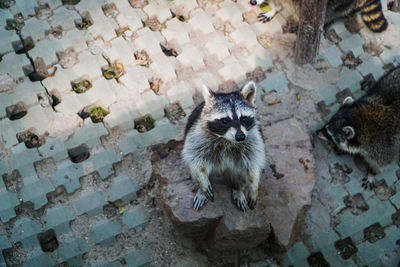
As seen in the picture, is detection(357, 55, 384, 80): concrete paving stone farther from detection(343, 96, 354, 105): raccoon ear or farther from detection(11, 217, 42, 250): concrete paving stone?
detection(11, 217, 42, 250): concrete paving stone

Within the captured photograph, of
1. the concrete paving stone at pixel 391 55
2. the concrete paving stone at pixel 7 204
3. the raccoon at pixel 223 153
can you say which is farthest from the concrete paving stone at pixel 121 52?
the concrete paving stone at pixel 391 55

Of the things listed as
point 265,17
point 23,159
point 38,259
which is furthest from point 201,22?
point 38,259

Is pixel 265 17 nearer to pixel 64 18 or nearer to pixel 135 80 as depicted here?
pixel 135 80

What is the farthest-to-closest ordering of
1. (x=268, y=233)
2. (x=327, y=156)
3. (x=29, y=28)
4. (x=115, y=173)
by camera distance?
(x=29, y=28), (x=327, y=156), (x=115, y=173), (x=268, y=233)

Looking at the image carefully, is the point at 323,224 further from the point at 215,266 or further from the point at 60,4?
the point at 60,4

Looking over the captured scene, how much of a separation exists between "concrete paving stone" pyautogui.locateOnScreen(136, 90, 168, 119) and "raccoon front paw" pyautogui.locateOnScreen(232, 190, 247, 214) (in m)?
1.08

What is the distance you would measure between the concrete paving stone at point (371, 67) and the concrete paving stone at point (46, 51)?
9.32ft

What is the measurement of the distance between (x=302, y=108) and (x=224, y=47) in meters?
0.94

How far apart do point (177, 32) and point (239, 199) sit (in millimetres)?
1857

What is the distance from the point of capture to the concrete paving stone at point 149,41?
4.04 metres

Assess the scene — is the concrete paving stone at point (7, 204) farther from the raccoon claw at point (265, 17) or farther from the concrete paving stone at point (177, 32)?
the raccoon claw at point (265, 17)

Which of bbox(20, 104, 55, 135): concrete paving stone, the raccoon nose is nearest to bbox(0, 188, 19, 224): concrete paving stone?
bbox(20, 104, 55, 135): concrete paving stone

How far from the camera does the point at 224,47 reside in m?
4.16

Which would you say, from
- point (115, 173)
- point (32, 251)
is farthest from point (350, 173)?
point (32, 251)
